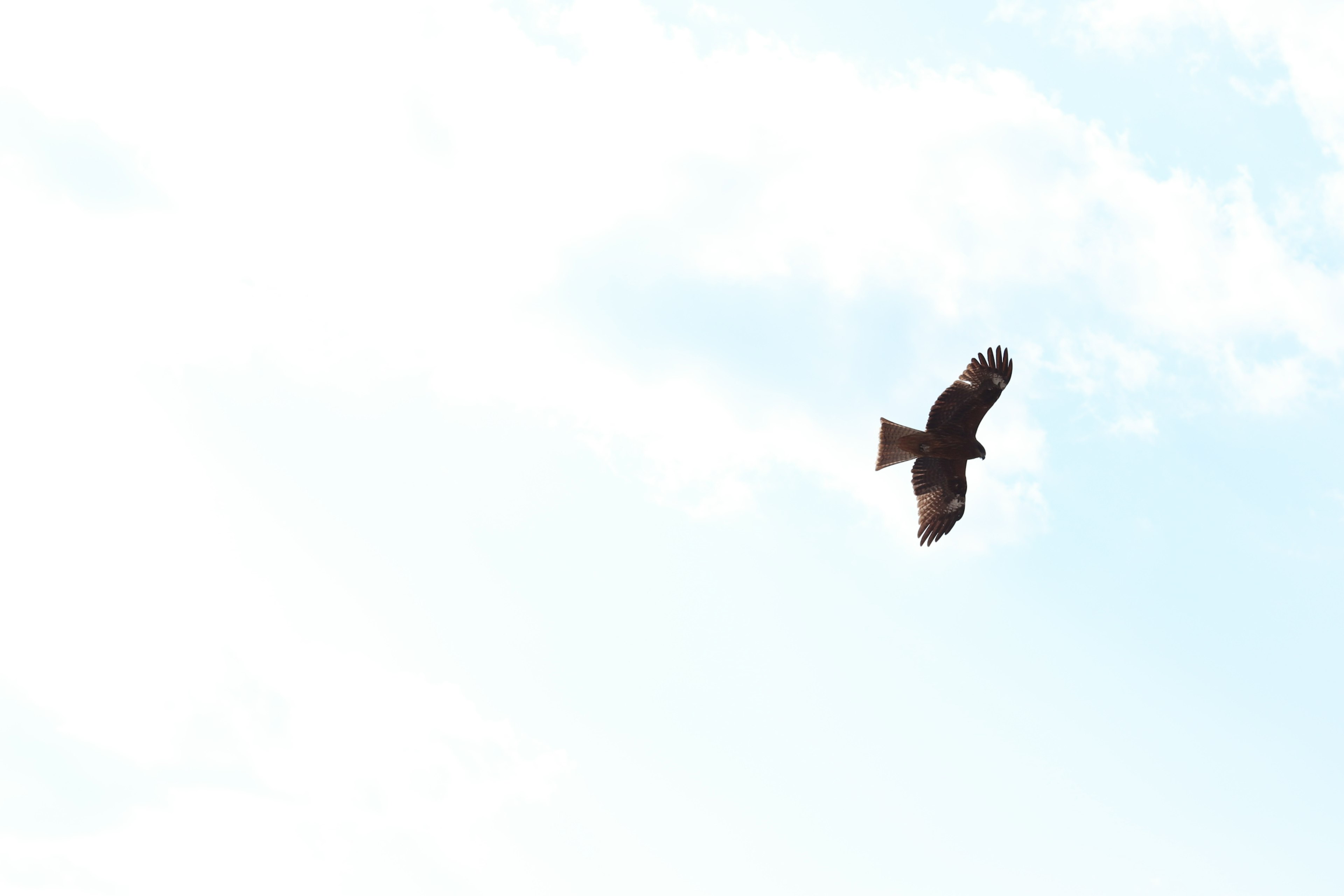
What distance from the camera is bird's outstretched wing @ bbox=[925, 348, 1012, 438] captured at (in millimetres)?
29547

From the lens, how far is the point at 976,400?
97.9 feet

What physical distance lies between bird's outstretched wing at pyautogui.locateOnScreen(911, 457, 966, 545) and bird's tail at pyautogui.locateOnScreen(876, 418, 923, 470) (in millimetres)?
654

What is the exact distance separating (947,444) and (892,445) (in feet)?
4.58

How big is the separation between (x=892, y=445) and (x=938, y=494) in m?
2.09

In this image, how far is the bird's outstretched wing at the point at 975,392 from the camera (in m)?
29.5

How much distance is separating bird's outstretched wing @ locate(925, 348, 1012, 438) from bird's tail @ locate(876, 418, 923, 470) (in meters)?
0.73

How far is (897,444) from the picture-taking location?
101ft

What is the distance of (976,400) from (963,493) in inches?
118

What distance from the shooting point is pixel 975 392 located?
2959 cm

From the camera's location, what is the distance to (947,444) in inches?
1213

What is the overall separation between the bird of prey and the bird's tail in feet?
0.04

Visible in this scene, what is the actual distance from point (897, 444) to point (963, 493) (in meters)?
2.37

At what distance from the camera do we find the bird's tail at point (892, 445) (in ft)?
101

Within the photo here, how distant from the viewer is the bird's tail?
30641 millimetres
